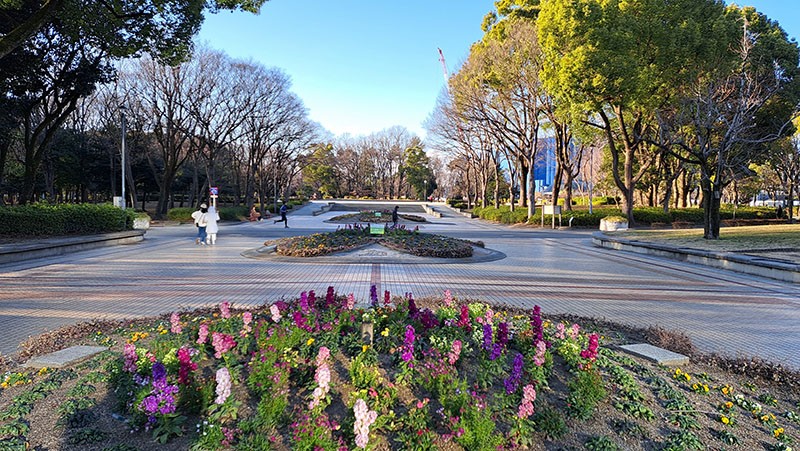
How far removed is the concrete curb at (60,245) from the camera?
1207 centimetres

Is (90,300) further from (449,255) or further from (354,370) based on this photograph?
(449,255)

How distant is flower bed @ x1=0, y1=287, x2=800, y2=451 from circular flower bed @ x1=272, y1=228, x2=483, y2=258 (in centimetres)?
893

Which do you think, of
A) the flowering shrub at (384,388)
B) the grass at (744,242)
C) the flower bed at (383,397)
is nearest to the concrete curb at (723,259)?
the grass at (744,242)

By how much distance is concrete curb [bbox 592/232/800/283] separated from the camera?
35.3ft

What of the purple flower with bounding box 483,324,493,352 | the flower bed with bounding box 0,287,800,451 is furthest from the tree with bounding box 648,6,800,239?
the purple flower with bounding box 483,324,493,352

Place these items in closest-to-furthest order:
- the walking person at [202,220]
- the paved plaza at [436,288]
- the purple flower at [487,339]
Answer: the purple flower at [487,339] < the paved plaza at [436,288] < the walking person at [202,220]

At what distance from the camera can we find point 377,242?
14648 mm

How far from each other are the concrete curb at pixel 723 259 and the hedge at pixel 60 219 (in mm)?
20327

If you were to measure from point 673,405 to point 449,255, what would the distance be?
996cm

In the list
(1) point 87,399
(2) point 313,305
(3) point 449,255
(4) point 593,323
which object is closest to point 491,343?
(2) point 313,305

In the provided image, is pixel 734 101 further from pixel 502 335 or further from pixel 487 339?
pixel 487 339

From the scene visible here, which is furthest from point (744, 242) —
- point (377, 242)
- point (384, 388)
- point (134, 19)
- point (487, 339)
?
point (134, 19)

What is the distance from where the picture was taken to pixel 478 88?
2950cm

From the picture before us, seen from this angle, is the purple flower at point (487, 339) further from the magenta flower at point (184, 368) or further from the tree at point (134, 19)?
the tree at point (134, 19)
